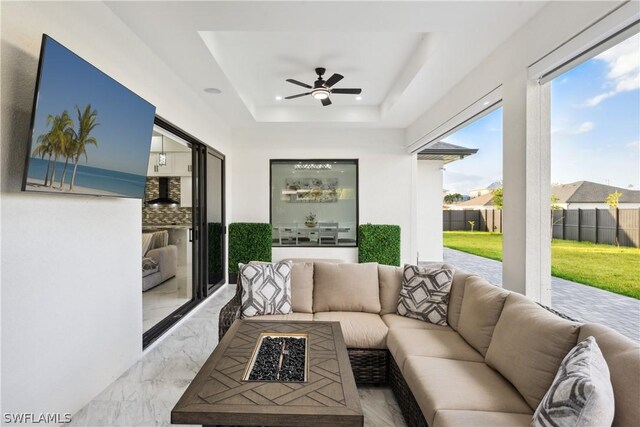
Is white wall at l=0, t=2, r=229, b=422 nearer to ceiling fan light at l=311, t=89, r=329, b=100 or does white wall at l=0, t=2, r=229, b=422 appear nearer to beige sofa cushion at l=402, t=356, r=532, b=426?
ceiling fan light at l=311, t=89, r=329, b=100

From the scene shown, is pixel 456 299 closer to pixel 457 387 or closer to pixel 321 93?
pixel 457 387

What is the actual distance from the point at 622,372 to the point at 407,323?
1525 mm

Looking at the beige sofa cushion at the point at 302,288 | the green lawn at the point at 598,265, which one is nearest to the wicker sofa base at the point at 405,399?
the beige sofa cushion at the point at 302,288

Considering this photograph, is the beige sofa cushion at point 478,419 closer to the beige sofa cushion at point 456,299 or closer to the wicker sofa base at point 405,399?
the wicker sofa base at point 405,399

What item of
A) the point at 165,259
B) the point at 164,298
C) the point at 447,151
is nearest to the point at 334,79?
the point at 447,151

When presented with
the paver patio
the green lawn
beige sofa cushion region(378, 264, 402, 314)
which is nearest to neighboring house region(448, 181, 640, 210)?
the green lawn

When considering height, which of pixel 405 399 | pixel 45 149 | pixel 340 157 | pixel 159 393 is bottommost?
pixel 159 393

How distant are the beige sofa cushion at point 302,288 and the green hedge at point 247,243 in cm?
285

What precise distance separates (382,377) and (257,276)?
1.36 meters

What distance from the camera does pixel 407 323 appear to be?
264 centimetres

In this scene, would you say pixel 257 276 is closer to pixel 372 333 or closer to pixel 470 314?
pixel 372 333

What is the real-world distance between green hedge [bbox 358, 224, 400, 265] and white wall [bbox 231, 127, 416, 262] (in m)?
0.22

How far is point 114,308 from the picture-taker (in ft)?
8.23

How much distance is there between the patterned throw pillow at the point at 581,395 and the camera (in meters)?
1.05
